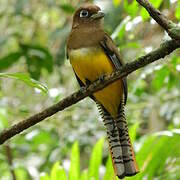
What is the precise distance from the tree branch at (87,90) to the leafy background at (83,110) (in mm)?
673

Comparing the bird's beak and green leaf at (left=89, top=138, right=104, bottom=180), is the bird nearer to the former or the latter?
the bird's beak

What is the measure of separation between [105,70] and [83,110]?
A: 212cm

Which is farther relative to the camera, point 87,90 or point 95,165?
point 95,165

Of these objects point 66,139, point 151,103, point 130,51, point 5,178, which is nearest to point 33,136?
point 66,139

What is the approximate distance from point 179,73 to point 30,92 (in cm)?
246

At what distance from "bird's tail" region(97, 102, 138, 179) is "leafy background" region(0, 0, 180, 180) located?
17 cm

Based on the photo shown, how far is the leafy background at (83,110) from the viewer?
266 cm

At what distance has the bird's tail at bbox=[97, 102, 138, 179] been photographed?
2273 millimetres

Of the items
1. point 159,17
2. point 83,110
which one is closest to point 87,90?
point 159,17

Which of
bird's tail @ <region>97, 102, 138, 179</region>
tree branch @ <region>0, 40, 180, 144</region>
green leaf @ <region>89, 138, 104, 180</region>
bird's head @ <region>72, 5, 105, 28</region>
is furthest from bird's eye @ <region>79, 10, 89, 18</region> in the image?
tree branch @ <region>0, 40, 180, 144</region>

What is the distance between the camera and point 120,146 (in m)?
2.41

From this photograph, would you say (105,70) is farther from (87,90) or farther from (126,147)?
(87,90)

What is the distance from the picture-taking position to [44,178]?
2.47 metres

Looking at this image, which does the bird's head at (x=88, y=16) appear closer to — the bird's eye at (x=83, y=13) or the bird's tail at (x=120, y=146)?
the bird's eye at (x=83, y=13)
